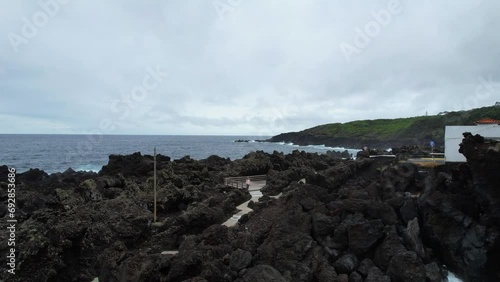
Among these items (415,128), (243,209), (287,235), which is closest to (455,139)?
(243,209)

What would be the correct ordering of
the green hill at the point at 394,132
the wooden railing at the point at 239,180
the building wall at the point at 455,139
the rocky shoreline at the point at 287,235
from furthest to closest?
the green hill at the point at 394,132 < the wooden railing at the point at 239,180 < the building wall at the point at 455,139 < the rocky shoreline at the point at 287,235

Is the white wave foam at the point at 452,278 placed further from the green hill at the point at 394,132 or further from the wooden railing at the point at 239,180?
the green hill at the point at 394,132

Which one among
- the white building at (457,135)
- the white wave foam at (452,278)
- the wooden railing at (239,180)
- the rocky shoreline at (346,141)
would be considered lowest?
the white wave foam at (452,278)

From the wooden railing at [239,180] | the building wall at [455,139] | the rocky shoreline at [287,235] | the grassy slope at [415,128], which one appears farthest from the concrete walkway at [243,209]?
the grassy slope at [415,128]

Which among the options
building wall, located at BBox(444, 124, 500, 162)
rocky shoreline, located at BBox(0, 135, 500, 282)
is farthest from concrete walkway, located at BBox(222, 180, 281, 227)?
building wall, located at BBox(444, 124, 500, 162)

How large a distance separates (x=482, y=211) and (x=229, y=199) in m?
12.3

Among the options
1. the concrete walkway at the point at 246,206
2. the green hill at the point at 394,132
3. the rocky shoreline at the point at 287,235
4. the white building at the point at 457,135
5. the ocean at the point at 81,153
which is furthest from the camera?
the green hill at the point at 394,132

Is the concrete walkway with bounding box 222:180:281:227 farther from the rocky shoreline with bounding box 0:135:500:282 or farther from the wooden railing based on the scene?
the wooden railing

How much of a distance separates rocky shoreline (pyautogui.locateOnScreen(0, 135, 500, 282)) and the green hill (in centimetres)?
6331

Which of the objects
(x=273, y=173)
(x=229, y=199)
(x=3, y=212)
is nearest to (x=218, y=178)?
(x=273, y=173)

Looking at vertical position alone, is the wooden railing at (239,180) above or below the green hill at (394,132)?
below

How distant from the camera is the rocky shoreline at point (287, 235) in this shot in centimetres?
1077

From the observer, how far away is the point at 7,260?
39.0 ft

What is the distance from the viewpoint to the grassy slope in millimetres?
80062
